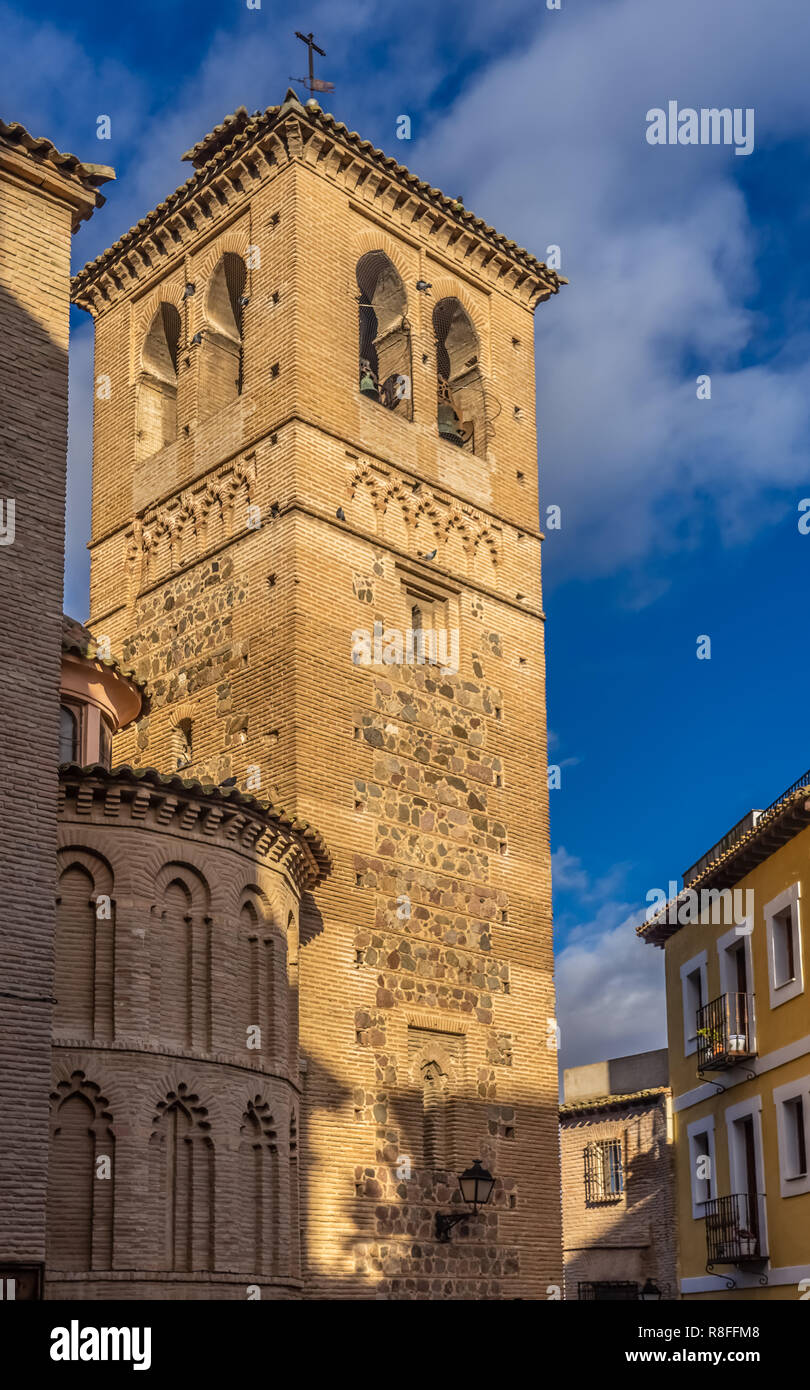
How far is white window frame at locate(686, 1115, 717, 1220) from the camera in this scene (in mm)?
26094

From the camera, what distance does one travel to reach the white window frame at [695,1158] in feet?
85.6

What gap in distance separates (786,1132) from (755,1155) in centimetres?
182

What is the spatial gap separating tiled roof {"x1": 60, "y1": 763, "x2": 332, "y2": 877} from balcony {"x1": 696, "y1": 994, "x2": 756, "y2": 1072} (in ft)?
22.7

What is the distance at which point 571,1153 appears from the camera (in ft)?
117

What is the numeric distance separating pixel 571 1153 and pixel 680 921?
31.2 ft

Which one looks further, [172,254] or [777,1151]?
[172,254]

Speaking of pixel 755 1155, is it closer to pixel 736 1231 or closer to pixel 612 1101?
pixel 736 1231

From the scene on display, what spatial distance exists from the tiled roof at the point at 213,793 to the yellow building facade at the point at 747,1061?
247 inches

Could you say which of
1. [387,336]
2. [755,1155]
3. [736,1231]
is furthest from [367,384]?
[736,1231]

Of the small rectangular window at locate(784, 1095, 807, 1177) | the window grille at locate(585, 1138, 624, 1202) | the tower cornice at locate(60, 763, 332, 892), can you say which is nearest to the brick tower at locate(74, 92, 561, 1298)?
the tower cornice at locate(60, 763, 332, 892)

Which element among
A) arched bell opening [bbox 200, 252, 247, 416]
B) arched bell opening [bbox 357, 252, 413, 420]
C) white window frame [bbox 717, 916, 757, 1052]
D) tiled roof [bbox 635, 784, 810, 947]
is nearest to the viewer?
tiled roof [bbox 635, 784, 810, 947]

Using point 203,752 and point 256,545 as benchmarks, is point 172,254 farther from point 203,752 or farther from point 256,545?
point 203,752

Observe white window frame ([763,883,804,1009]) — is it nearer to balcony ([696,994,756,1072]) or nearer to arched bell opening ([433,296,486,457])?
balcony ([696,994,756,1072])
